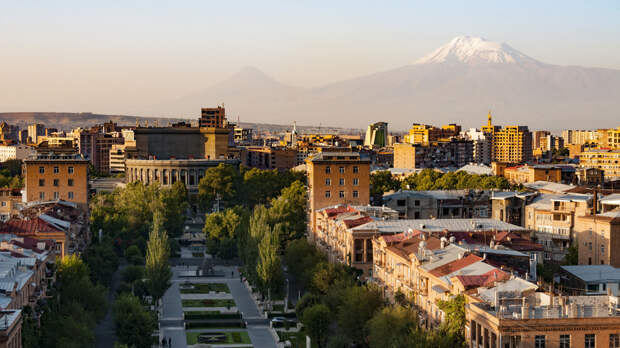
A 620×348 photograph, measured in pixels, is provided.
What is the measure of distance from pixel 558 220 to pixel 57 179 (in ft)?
175

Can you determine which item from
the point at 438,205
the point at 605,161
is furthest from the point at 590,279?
the point at 605,161

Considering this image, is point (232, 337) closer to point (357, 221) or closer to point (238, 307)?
point (238, 307)

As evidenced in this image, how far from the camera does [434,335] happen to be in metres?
53.8

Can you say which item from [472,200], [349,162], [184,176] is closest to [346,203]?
[349,162]

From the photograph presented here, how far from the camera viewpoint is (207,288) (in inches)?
3925

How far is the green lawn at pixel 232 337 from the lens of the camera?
76.8 m

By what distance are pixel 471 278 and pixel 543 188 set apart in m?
70.2

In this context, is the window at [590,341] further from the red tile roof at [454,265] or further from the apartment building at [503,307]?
the red tile roof at [454,265]

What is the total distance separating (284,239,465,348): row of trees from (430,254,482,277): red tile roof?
3032mm

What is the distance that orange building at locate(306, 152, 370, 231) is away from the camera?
369 feet

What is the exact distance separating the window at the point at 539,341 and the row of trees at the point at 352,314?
6087 millimetres

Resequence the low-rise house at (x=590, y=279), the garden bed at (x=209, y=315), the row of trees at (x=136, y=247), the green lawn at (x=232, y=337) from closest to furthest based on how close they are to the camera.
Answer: the row of trees at (x=136, y=247) < the low-rise house at (x=590, y=279) < the green lawn at (x=232, y=337) < the garden bed at (x=209, y=315)

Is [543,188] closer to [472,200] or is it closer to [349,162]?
[472,200]

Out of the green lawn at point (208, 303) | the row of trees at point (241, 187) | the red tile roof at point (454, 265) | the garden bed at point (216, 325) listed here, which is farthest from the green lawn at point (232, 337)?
the row of trees at point (241, 187)
